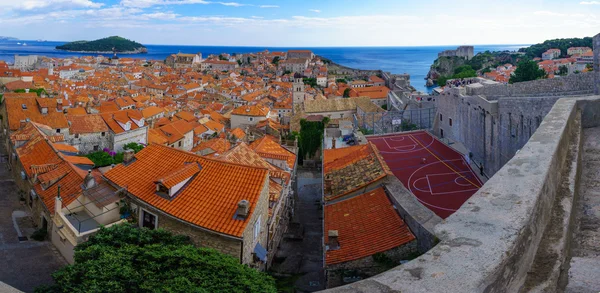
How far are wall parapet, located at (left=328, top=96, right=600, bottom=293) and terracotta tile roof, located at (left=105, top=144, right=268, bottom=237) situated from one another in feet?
21.5

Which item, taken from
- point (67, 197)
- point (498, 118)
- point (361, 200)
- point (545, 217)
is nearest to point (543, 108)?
point (498, 118)

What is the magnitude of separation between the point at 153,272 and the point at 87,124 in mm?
23792

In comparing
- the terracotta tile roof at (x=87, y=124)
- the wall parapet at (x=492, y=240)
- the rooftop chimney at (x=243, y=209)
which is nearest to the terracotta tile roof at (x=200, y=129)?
the terracotta tile roof at (x=87, y=124)

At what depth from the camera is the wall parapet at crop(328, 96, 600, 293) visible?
8.67 ft

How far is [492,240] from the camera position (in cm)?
295

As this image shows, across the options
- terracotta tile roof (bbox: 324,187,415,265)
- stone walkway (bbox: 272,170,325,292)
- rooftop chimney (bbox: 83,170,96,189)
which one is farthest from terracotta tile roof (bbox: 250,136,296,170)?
rooftop chimney (bbox: 83,170,96,189)

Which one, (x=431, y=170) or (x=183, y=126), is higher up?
(x=183, y=126)

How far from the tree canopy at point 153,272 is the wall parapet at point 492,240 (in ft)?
15.8

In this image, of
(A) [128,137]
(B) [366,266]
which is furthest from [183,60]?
(B) [366,266]

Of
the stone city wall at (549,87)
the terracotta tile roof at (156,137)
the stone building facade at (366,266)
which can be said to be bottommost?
the stone building facade at (366,266)

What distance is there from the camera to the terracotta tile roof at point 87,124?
2822cm

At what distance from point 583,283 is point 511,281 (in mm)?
515

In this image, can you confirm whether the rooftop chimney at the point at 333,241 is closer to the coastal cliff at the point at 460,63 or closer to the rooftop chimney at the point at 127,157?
the rooftop chimney at the point at 127,157

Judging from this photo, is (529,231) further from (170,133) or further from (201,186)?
(170,133)
